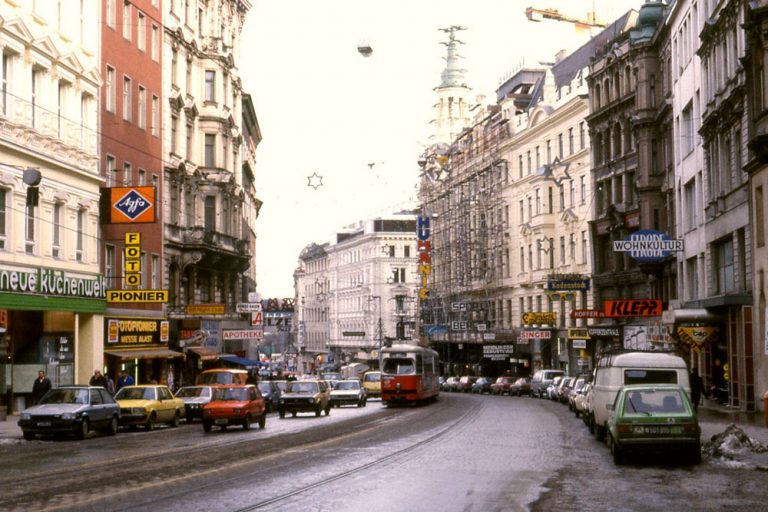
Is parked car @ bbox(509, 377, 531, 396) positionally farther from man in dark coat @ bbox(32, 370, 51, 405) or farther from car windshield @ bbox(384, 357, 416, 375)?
man in dark coat @ bbox(32, 370, 51, 405)

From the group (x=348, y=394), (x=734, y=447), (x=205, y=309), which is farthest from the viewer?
(x=348, y=394)

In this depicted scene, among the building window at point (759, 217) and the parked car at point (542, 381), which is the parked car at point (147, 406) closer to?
the building window at point (759, 217)

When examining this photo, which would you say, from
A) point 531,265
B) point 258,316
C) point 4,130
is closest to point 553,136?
point 531,265

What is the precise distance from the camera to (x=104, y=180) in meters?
48.5

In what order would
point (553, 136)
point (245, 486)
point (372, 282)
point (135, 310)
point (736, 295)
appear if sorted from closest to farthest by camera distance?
point (245, 486) → point (736, 295) → point (135, 310) → point (553, 136) → point (372, 282)

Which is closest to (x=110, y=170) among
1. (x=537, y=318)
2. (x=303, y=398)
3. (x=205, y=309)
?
(x=205, y=309)

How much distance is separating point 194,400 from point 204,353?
17611 mm

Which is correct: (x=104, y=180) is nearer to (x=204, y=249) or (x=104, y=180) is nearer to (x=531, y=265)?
(x=204, y=249)

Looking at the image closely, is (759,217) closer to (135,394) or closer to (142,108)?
(135,394)

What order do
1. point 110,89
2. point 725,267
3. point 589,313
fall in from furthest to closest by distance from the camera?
point 589,313, point 110,89, point 725,267

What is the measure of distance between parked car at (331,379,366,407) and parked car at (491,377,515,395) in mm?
20996

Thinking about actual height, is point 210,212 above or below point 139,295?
above

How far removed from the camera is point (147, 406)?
125 ft

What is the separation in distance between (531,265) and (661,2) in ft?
92.4
